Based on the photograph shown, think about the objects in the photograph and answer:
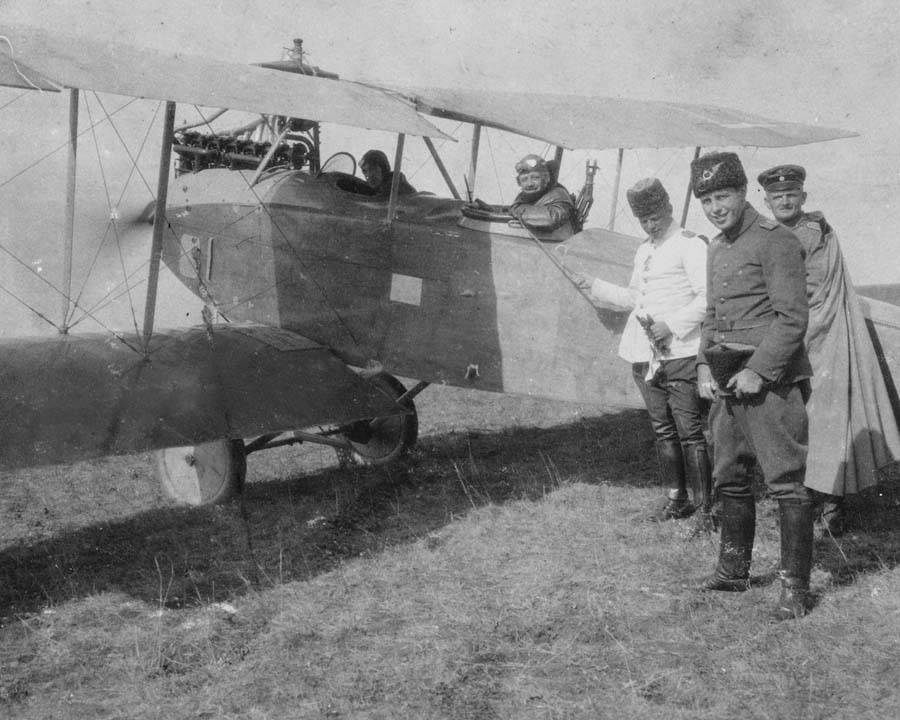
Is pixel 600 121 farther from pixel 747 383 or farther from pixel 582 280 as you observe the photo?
pixel 747 383

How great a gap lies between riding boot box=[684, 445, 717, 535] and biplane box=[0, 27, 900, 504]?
589 millimetres

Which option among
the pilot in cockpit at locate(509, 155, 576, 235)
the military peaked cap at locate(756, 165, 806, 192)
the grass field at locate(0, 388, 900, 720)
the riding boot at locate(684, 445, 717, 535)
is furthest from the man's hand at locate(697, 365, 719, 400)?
the pilot in cockpit at locate(509, 155, 576, 235)

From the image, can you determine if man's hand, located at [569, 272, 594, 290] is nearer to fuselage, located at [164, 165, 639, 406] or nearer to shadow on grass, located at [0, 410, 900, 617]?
fuselage, located at [164, 165, 639, 406]

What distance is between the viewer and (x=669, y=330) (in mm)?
5246

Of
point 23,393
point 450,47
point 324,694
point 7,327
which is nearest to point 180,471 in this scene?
point 23,393

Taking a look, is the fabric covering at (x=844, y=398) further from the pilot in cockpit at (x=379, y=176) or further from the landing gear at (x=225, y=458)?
the pilot in cockpit at (x=379, y=176)

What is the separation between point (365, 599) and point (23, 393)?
97.1 inches

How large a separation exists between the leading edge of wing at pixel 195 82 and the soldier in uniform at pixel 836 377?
7.38ft

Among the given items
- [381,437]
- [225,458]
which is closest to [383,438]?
[381,437]

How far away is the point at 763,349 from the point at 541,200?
8.66ft

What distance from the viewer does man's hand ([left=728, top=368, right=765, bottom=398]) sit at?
400 cm

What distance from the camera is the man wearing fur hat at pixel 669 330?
522 cm

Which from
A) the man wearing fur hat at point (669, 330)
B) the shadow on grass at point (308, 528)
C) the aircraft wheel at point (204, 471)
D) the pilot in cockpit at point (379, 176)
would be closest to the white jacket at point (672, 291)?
the man wearing fur hat at point (669, 330)

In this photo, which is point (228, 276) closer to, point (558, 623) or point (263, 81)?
point (263, 81)
